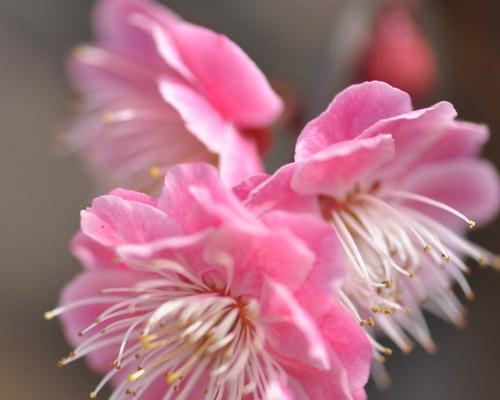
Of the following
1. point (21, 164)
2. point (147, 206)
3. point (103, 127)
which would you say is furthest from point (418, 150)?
point (21, 164)

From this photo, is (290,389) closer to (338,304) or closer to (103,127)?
(338,304)

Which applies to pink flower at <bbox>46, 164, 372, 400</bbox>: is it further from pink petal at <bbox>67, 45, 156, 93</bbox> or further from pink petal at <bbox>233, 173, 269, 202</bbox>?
pink petal at <bbox>67, 45, 156, 93</bbox>

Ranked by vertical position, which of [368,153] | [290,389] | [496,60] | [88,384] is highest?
[368,153]

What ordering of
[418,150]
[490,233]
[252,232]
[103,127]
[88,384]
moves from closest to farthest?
[252,232]
[418,150]
[103,127]
[490,233]
[88,384]

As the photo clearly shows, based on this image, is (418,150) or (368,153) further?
(418,150)

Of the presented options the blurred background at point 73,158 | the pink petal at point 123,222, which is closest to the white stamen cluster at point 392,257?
the pink petal at point 123,222

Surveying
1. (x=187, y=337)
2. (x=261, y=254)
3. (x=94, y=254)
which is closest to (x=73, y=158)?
(x=94, y=254)

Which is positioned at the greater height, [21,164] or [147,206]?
[147,206]
